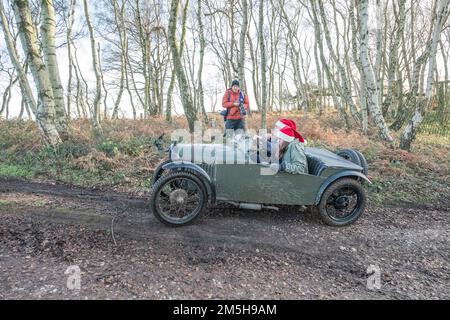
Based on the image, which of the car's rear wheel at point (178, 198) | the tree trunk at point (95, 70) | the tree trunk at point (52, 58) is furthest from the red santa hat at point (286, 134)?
the tree trunk at point (95, 70)

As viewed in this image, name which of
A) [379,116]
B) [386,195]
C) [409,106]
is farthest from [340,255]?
[409,106]

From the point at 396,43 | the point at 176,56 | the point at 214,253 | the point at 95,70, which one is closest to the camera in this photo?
the point at 214,253

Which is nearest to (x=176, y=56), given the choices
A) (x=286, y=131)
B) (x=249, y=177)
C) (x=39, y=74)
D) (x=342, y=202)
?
(x=39, y=74)

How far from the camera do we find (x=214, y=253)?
11.9 feet

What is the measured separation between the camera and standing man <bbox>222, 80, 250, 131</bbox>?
7.39 meters

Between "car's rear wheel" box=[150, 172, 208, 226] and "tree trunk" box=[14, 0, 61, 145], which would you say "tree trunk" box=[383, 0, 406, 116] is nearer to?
"car's rear wheel" box=[150, 172, 208, 226]

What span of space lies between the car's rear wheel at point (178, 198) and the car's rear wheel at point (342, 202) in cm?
184

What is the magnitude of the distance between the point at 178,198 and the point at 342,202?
8.25ft

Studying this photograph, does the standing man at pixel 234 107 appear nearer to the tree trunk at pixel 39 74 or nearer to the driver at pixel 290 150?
the driver at pixel 290 150

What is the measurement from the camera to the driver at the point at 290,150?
4.31m

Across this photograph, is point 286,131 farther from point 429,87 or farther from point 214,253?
point 429,87
